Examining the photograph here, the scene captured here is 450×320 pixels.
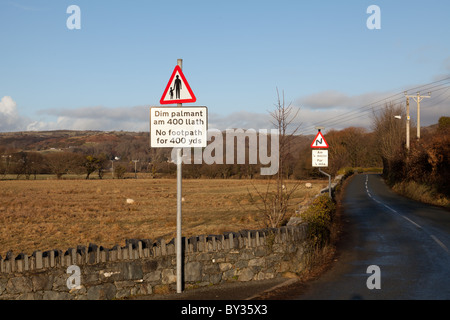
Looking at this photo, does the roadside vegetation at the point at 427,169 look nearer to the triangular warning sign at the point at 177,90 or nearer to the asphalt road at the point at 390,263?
the asphalt road at the point at 390,263

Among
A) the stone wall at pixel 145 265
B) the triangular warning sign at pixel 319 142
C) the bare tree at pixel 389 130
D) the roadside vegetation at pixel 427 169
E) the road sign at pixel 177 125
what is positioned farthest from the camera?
the bare tree at pixel 389 130

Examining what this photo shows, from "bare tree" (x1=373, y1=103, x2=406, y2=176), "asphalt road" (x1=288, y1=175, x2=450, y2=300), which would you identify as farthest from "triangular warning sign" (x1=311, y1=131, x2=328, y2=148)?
"bare tree" (x1=373, y1=103, x2=406, y2=176)

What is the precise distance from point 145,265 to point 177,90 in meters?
2.79

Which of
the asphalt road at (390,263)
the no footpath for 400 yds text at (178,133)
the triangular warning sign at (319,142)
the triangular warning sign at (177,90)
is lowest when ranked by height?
the asphalt road at (390,263)

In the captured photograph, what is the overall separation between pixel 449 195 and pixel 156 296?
2270cm

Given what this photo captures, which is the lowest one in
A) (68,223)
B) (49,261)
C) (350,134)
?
(68,223)

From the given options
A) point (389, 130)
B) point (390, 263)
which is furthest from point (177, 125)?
point (389, 130)

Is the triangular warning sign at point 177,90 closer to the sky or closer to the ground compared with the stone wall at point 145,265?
closer to the sky

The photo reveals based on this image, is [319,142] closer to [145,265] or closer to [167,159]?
[145,265]

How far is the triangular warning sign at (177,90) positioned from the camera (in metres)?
7.40

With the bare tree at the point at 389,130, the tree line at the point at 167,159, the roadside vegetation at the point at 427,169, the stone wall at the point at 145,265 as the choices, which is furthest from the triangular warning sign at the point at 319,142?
the bare tree at the point at 389,130
